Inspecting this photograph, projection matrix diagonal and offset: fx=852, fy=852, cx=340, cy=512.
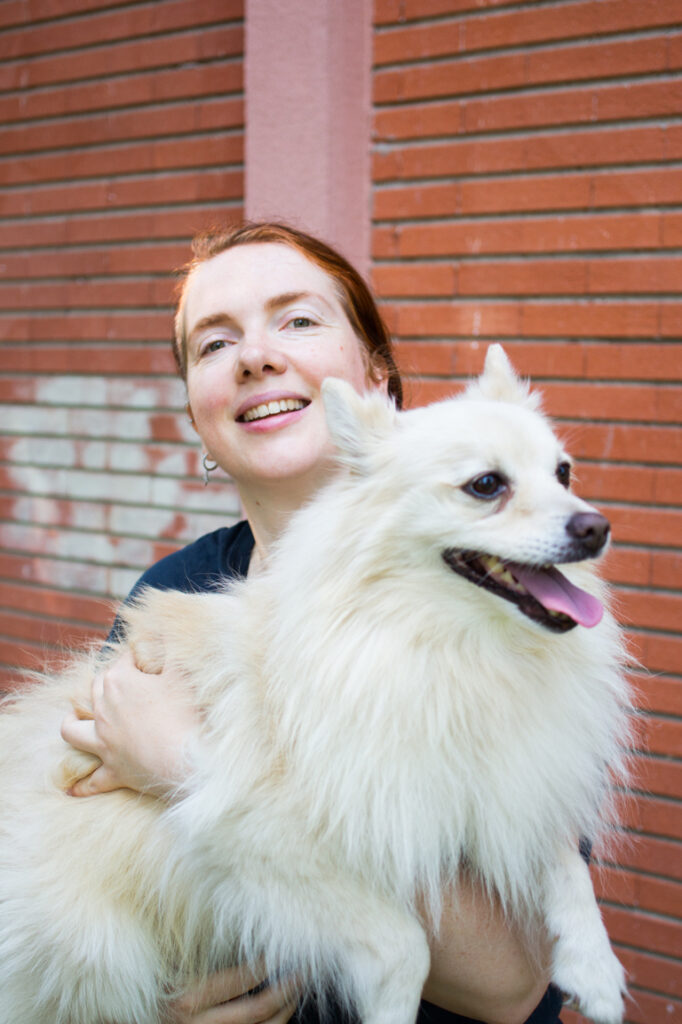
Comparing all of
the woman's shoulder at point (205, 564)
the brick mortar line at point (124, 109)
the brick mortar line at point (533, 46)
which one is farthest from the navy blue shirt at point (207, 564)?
the brick mortar line at point (124, 109)

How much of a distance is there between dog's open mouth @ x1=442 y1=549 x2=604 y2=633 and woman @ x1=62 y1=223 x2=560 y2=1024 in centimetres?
56

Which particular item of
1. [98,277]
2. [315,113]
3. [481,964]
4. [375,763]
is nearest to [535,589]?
[375,763]

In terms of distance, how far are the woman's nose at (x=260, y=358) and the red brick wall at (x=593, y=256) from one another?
151cm

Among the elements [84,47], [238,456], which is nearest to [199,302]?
[238,456]

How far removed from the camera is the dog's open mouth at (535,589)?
4.94ft

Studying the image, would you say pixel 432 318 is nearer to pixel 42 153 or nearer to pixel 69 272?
pixel 69 272

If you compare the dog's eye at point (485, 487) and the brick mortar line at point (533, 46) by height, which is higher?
the brick mortar line at point (533, 46)

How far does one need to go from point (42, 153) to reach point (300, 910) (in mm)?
4432

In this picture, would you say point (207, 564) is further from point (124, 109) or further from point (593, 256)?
point (124, 109)

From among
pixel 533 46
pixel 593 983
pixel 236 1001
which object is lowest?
pixel 236 1001

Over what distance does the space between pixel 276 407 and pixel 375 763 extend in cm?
89

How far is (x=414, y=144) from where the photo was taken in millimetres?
3432

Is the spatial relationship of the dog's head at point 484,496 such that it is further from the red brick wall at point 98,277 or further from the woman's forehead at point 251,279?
the red brick wall at point 98,277

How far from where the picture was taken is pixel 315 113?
3488mm
